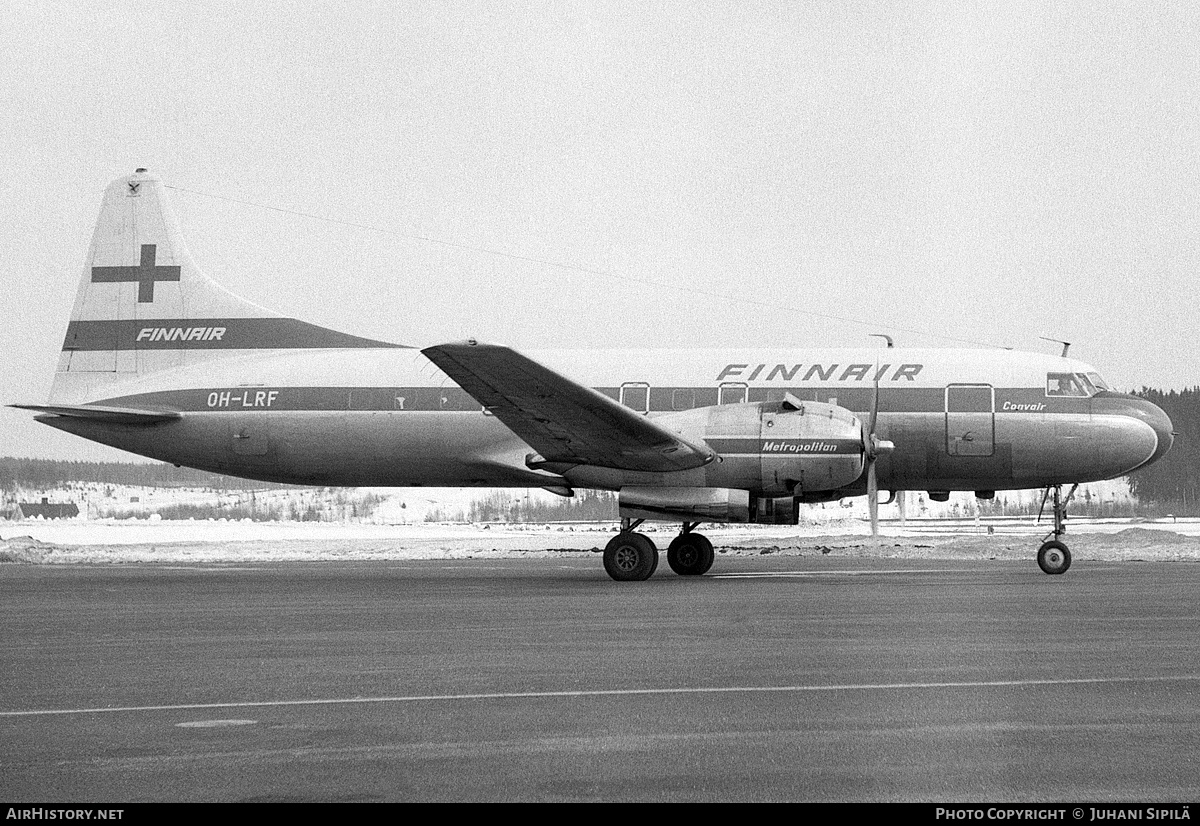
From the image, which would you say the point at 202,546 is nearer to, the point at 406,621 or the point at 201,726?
the point at 406,621

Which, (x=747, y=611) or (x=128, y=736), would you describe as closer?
(x=128, y=736)

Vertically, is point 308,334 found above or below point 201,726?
above

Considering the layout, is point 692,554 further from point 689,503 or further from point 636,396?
point 636,396

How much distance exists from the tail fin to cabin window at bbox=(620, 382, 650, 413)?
199 inches

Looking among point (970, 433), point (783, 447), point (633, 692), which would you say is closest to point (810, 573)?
point (783, 447)

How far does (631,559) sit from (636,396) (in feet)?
12.1

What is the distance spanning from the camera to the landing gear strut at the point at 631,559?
65.5 ft

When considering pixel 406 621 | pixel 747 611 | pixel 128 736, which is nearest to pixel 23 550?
pixel 406 621

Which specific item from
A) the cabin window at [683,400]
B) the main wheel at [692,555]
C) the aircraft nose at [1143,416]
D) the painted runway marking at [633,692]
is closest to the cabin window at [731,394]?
the cabin window at [683,400]

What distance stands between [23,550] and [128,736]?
25.5m

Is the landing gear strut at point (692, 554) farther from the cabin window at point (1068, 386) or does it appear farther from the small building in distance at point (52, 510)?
the small building in distance at point (52, 510)

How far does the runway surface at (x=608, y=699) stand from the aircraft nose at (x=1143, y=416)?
6.44 metres

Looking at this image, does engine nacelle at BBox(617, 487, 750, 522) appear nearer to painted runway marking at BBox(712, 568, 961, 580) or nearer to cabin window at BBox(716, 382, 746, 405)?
painted runway marking at BBox(712, 568, 961, 580)

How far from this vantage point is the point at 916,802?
534cm
